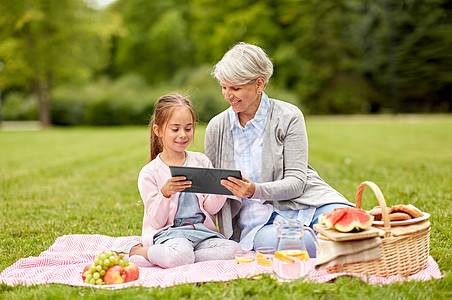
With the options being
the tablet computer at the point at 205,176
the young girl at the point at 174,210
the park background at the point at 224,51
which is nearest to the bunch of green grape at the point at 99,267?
the young girl at the point at 174,210

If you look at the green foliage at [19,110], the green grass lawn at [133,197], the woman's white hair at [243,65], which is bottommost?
the green foliage at [19,110]

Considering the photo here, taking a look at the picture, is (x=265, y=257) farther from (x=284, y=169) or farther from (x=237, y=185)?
(x=284, y=169)

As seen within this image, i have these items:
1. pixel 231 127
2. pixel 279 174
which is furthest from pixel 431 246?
pixel 231 127

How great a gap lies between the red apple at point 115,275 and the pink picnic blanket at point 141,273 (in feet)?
0.23

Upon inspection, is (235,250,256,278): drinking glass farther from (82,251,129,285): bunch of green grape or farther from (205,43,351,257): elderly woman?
(82,251,129,285): bunch of green grape

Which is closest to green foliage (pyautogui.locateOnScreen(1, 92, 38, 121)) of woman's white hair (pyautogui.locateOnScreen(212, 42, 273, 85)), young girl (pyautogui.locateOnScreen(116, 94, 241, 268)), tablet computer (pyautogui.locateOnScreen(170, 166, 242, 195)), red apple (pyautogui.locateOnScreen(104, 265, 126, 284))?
young girl (pyautogui.locateOnScreen(116, 94, 241, 268))

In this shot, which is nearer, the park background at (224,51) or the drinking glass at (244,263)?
the drinking glass at (244,263)

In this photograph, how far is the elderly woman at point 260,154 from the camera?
Result: 11.6 feet

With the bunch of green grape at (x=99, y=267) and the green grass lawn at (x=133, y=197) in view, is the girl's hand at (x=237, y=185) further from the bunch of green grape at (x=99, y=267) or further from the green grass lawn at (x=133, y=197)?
the bunch of green grape at (x=99, y=267)

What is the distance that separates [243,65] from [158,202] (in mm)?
1185

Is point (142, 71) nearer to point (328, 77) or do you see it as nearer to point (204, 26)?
point (204, 26)

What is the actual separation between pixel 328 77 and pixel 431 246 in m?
36.2

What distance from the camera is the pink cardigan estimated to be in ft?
12.0

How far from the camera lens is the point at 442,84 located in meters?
35.8
